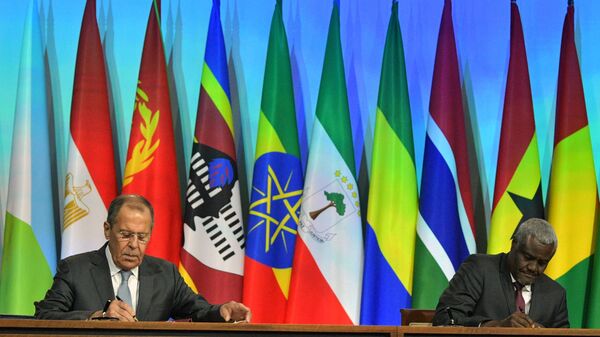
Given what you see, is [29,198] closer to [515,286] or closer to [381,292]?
[381,292]

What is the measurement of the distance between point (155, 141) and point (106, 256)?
194 centimetres

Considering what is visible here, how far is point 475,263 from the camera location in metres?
4.48

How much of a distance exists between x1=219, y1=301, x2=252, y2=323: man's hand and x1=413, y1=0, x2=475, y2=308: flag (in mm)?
2436

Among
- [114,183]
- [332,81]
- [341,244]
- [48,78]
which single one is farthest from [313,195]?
[48,78]

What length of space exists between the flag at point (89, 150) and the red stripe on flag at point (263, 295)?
98 centimetres

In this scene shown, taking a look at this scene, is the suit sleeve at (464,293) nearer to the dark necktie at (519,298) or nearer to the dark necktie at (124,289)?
the dark necktie at (519,298)

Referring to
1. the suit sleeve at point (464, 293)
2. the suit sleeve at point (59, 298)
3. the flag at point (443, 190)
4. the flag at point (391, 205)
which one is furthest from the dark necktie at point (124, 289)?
the flag at point (443, 190)

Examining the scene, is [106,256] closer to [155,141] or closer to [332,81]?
[155,141]

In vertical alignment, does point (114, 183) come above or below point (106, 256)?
above

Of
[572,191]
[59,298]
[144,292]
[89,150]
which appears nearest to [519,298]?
[572,191]

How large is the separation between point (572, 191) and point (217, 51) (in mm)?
2527

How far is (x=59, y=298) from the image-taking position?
148 inches

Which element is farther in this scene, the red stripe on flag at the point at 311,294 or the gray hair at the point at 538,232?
the red stripe on flag at the point at 311,294

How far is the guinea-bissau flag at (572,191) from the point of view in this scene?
5.80 metres
